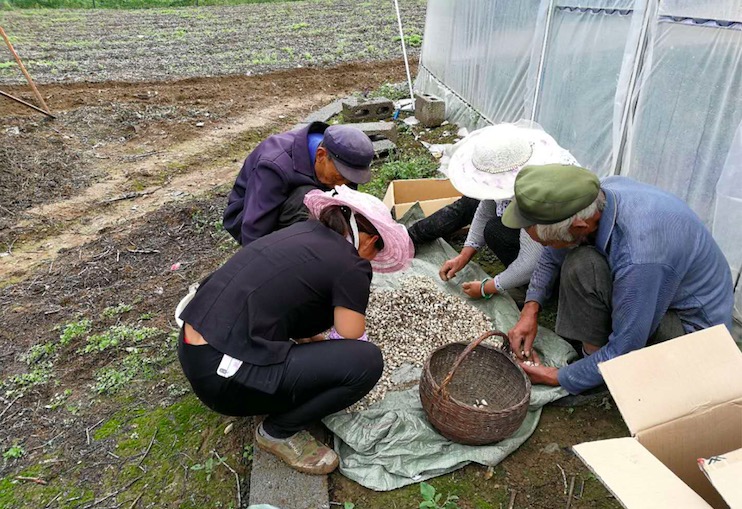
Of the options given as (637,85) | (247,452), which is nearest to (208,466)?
(247,452)

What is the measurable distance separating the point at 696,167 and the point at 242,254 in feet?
8.32

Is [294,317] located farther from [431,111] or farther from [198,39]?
[198,39]

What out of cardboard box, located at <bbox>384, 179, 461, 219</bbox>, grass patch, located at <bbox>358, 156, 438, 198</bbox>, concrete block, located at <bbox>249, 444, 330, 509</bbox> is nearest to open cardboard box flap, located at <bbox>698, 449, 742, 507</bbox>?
concrete block, located at <bbox>249, 444, 330, 509</bbox>

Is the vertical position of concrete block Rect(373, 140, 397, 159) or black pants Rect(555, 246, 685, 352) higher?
black pants Rect(555, 246, 685, 352)

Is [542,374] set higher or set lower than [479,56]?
lower

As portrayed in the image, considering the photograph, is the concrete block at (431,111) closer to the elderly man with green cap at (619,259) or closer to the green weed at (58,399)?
the elderly man with green cap at (619,259)

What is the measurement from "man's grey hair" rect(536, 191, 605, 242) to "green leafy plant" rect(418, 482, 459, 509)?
116cm

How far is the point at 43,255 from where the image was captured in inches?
168

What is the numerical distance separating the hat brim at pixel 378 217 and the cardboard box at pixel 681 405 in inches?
34.9

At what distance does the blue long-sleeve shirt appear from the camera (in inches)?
80.4

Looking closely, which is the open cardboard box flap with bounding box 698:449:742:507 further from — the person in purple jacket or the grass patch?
the grass patch

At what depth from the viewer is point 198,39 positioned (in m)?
13.5

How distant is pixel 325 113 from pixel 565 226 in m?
5.89

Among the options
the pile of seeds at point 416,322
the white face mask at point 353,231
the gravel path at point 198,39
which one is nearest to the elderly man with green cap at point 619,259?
the white face mask at point 353,231
